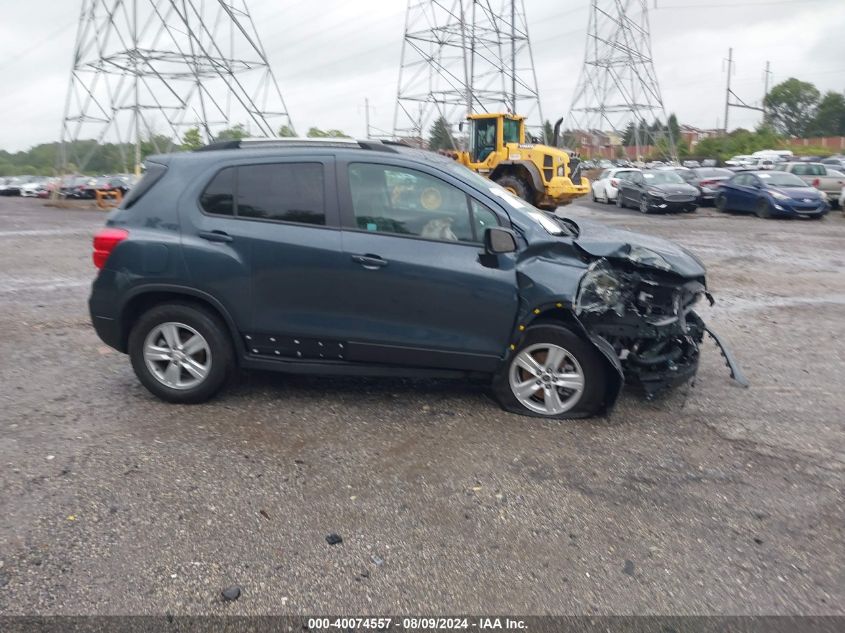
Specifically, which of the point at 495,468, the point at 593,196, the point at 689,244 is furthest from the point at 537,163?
the point at 495,468

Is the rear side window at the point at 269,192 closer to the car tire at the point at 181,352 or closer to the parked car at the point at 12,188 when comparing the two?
the car tire at the point at 181,352

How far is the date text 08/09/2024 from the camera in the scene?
10.4ft

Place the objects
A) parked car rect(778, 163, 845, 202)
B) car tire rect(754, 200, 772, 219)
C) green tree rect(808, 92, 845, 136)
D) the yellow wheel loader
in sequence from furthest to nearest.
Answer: green tree rect(808, 92, 845, 136) < parked car rect(778, 163, 845, 202) < car tire rect(754, 200, 772, 219) < the yellow wheel loader

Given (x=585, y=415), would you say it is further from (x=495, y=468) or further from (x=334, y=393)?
(x=334, y=393)

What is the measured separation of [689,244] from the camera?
17.4 metres

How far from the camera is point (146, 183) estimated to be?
570 centimetres

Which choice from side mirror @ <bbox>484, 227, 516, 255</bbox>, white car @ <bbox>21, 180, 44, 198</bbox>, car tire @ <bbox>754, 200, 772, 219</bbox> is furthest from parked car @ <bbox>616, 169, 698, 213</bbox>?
white car @ <bbox>21, 180, 44, 198</bbox>

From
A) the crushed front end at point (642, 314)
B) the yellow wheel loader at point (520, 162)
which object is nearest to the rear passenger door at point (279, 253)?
the crushed front end at point (642, 314)

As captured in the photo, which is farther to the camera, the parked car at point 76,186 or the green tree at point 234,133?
the parked car at point 76,186

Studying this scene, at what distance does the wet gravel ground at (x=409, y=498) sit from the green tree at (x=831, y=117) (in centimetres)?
10179

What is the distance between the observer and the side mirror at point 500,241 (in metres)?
5.17

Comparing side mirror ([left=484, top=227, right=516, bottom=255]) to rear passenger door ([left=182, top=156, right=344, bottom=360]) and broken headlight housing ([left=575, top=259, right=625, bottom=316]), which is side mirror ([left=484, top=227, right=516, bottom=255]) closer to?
broken headlight housing ([left=575, top=259, right=625, bottom=316])

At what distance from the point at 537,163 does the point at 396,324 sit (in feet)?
58.9

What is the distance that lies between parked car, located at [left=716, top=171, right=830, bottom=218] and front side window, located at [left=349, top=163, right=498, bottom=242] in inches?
805
